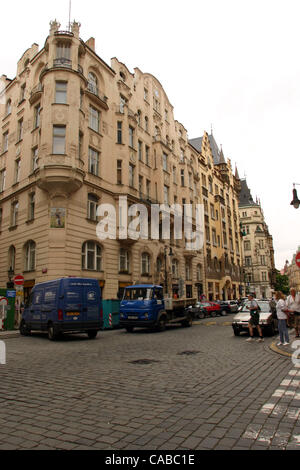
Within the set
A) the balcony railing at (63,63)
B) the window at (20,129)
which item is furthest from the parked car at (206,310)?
the balcony railing at (63,63)

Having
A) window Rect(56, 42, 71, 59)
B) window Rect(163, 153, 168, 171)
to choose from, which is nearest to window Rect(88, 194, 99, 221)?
window Rect(56, 42, 71, 59)

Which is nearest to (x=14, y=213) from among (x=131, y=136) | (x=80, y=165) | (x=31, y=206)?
(x=31, y=206)

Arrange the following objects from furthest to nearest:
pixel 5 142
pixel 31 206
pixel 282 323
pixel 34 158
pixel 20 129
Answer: pixel 5 142 → pixel 20 129 → pixel 34 158 → pixel 31 206 → pixel 282 323

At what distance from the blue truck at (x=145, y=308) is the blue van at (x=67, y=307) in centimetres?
248

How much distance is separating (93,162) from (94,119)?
3.90m

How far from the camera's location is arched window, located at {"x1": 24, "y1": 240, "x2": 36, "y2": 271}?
82.1 feet

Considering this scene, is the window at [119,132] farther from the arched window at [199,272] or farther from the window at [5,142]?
the arched window at [199,272]

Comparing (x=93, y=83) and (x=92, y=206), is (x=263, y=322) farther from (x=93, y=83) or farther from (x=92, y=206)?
(x=93, y=83)

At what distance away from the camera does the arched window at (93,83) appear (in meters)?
28.4

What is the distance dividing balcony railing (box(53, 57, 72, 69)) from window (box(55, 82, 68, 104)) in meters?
1.22

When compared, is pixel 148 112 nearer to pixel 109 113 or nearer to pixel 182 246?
pixel 109 113

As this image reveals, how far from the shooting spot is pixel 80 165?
951 inches
